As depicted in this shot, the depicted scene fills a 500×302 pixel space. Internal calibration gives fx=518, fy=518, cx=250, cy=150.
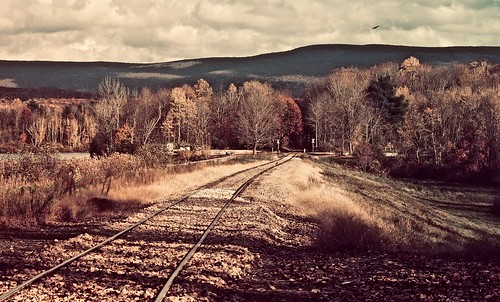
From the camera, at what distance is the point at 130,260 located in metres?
10.3

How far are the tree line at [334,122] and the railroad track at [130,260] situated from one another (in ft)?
36.4

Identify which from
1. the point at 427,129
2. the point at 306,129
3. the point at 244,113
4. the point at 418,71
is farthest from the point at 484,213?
the point at 418,71

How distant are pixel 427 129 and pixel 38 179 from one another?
60.9 m

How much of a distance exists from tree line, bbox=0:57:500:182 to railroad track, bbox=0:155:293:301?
36.4 feet

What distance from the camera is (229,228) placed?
1442 centimetres

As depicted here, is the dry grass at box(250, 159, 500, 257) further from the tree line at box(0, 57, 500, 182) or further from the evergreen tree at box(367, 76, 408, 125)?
the evergreen tree at box(367, 76, 408, 125)

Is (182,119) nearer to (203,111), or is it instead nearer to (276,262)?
(203,111)

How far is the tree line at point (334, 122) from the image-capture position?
225 ft

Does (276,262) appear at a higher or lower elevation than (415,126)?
lower

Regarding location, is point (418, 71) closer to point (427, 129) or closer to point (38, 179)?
point (427, 129)

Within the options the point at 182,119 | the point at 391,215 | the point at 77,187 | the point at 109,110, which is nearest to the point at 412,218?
the point at 391,215

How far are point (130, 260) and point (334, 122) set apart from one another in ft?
285

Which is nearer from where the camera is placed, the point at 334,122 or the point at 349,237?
the point at 349,237

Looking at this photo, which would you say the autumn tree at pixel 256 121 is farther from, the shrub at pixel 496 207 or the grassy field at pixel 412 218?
the shrub at pixel 496 207
